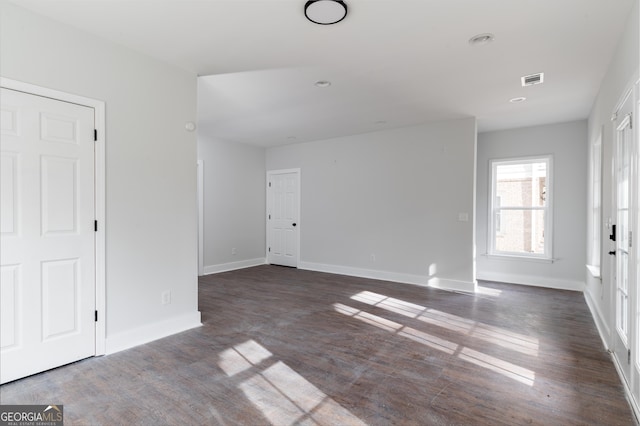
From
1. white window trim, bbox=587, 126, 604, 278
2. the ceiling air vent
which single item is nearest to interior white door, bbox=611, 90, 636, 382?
the ceiling air vent

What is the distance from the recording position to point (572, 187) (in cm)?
529

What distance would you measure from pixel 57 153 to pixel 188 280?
63.3 inches

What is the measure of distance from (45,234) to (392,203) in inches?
188

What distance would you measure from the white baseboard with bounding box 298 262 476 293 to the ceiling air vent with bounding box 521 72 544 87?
9.40 feet

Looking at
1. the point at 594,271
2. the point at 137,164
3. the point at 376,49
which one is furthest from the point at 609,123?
the point at 137,164

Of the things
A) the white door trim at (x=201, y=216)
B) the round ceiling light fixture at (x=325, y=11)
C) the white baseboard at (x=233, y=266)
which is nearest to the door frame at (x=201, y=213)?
the white door trim at (x=201, y=216)

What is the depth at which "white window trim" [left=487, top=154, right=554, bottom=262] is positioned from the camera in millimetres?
5457

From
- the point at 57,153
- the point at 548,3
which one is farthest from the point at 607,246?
the point at 57,153

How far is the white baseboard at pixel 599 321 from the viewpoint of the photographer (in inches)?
121

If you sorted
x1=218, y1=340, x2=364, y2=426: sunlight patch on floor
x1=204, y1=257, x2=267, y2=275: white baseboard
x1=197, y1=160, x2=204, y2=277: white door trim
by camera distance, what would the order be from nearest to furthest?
x1=218, y1=340, x2=364, y2=426: sunlight patch on floor < x1=197, y1=160, x2=204, y2=277: white door trim < x1=204, y1=257, x2=267, y2=275: white baseboard

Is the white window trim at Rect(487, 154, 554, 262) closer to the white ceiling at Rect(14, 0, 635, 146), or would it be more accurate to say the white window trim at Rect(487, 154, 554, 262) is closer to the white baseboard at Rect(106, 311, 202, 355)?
the white ceiling at Rect(14, 0, 635, 146)

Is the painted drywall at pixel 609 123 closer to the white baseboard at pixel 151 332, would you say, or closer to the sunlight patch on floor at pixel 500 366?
the sunlight patch on floor at pixel 500 366

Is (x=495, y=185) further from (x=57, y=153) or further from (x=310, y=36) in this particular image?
(x=57, y=153)

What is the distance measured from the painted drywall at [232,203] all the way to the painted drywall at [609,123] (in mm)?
5743
